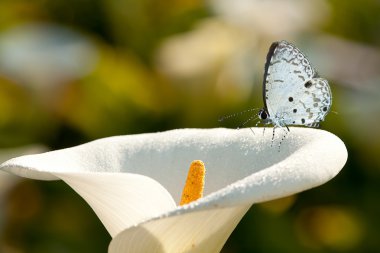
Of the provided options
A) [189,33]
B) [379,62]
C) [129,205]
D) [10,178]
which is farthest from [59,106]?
[129,205]

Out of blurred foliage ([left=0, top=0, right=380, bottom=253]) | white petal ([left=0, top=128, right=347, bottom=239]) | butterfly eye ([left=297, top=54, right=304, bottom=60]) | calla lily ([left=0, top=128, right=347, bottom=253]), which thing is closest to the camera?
calla lily ([left=0, top=128, right=347, bottom=253])

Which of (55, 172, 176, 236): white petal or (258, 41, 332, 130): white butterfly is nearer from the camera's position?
(55, 172, 176, 236): white petal

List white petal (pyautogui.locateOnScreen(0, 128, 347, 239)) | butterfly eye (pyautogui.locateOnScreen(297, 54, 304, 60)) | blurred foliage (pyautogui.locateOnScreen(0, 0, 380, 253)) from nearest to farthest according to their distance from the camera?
white petal (pyautogui.locateOnScreen(0, 128, 347, 239)) → butterfly eye (pyautogui.locateOnScreen(297, 54, 304, 60)) → blurred foliage (pyautogui.locateOnScreen(0, 0, 380, 253))

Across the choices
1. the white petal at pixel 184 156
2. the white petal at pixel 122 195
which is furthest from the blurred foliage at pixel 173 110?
the white petal at pixel 122 195

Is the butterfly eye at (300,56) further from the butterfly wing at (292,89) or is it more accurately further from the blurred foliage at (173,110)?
the blurred foliage at (173,110)

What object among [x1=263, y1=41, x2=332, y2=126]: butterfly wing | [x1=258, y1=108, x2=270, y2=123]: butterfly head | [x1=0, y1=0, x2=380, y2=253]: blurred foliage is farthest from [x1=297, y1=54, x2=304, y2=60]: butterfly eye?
[x1=0, y1=0, x2=380, y2=253]: blurred foliage

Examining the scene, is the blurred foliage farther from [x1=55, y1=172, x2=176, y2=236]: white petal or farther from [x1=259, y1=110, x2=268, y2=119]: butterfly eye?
[x1=55, y1=172, x2=176, y2=236]: white petal

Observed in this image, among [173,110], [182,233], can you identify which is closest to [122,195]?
[182,233]

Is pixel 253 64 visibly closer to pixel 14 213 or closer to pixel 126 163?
pixel 14 213

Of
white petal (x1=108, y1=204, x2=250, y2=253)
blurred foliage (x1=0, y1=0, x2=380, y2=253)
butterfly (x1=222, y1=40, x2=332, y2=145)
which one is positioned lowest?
blurred foliage (x1=0, y1=0, x2=380, y2=253)
